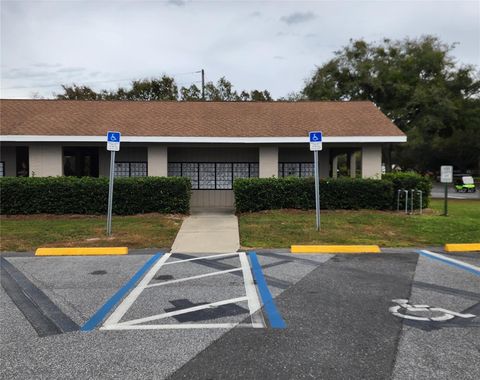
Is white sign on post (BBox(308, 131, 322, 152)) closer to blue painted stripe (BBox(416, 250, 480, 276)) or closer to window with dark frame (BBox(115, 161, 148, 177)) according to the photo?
blue painted stripe (BBox(416, 250, 480, 276))

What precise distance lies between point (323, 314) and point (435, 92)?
30524 millimetres

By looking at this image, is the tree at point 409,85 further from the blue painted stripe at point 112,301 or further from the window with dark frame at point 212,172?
the blue painted stripe at point 112,301

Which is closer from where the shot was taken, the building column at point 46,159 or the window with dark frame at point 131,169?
the building column at point 46,159

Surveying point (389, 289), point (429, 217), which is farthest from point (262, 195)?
point (389, 289)

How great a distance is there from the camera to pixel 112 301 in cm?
595

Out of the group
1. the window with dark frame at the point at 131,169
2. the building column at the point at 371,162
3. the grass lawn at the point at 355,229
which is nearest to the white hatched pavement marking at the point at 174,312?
the grass lawn at the point at 355,229

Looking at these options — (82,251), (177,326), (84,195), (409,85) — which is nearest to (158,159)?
(84,195)

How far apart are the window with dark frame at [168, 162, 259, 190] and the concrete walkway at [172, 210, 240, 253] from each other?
14.3 feet

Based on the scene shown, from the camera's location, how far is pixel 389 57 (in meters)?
36.5

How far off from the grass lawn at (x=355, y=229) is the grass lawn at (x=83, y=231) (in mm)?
2308

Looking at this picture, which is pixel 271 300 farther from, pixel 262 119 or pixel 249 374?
pixel 262 119

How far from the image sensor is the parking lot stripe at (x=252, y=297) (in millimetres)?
5125

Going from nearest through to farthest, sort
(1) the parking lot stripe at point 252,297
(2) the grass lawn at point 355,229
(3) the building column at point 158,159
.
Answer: (1) the parking lot stripe at point 252,297 → (2) the grass lawn at point 355,229 → (3) the building column at point 158,159

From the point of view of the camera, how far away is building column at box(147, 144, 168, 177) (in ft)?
59.2
